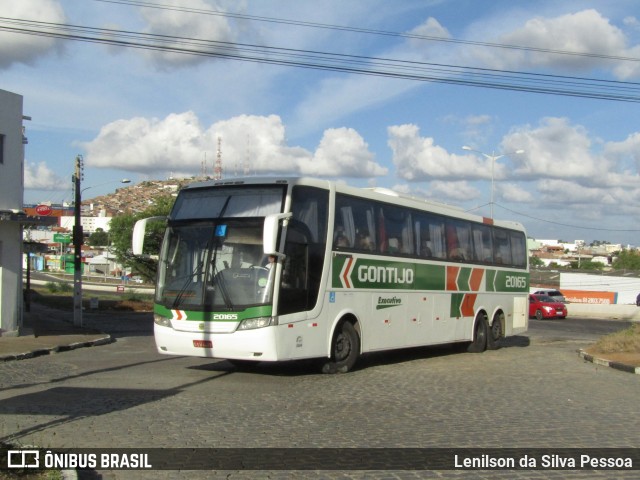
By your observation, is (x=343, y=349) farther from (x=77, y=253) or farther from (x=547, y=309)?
(x=547, y=309)

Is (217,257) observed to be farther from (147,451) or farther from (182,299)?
(147,451)

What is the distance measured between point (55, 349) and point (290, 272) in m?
8.44

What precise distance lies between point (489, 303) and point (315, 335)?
8.88 m

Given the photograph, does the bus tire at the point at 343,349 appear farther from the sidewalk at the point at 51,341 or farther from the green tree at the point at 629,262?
the green tree at the point at 629,262

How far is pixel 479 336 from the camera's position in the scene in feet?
65.6

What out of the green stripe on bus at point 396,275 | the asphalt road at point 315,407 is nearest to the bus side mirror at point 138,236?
the asphalt road at point 315,407

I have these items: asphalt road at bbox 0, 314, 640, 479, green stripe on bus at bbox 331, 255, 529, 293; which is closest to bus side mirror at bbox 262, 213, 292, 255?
asphalt road at bbox 0, 314, 640, 479

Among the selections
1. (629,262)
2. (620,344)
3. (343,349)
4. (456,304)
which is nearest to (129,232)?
(456,304)

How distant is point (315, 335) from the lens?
13047mm

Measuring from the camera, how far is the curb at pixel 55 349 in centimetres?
1590

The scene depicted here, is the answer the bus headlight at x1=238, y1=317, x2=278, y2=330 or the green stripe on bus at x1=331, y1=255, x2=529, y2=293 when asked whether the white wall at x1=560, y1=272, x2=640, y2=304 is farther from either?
the bus headlight at x1=238, y1=317, x2=278, y2=330

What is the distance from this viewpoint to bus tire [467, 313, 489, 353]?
65.1ft

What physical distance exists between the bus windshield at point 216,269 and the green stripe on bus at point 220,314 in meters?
0.08

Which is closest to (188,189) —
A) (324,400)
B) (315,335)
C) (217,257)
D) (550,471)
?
(217,257)
